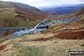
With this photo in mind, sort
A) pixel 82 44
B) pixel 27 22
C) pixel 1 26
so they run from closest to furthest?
pixel 82 44 → pixel 1 26 → pixel 27 22

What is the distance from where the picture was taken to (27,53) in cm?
2433

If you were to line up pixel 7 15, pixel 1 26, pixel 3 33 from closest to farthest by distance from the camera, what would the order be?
pixel 3 33 → pixel 1 26 → pixel 7 15

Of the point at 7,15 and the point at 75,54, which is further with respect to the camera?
the point at 7,15

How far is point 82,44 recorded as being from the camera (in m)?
24.3

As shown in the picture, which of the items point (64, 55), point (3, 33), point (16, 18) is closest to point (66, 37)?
point (64, 55)

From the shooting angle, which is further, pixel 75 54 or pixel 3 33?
pixel 3 33

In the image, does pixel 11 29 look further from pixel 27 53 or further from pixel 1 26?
pixel 27 53

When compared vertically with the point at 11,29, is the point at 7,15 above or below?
above

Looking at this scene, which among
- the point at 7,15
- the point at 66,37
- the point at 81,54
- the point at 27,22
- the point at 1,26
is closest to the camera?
the point at 81,54

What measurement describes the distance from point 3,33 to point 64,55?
53098mm

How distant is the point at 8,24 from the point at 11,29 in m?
8.23

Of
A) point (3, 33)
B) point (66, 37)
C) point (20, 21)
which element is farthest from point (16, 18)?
Result: point (66, 37)

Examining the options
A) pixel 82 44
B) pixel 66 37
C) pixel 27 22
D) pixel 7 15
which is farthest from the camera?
pixel 7 15

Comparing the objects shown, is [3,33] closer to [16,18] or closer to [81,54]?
[16,18]
